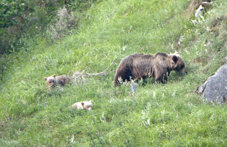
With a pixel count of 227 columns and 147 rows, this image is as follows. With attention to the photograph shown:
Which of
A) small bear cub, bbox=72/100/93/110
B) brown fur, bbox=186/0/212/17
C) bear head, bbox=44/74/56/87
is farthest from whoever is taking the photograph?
brown fur, bbox=186/0/212/17

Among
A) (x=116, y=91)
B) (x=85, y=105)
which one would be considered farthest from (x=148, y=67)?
(x=85, y=105)

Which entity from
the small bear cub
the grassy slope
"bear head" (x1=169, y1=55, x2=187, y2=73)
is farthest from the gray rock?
the small bear cub

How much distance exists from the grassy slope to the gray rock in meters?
0.24

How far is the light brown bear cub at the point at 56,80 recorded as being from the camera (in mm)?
11158

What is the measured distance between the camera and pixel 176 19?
13.4 m

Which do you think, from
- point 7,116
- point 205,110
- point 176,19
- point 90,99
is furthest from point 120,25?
point 205,110

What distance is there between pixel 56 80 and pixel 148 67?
2.96m

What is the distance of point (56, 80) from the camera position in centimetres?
1133

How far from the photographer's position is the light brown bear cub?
11158 millimetres

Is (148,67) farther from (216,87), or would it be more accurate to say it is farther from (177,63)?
(216,87)

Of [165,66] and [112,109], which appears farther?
[165,66]

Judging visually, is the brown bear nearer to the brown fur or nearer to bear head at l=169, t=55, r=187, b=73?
bear head at l=169, t=55, r=187, b=73

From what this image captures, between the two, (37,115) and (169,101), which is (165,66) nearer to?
(169,101)

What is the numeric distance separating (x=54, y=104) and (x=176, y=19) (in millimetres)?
6082
